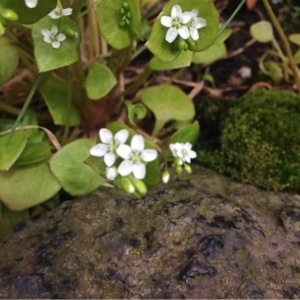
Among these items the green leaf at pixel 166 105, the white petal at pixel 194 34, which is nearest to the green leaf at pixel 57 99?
the green leaf at pixel 166 105

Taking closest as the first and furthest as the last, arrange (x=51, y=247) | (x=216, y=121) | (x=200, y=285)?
1. (x=200, y=285)
2. (x=51, y=247)
3. (x=216, y=121)

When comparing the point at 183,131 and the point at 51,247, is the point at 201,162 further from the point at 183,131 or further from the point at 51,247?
the point at 51,247

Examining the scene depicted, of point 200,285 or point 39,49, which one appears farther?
point 39,49

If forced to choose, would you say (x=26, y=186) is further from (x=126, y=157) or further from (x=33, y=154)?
(x=126, y=157)

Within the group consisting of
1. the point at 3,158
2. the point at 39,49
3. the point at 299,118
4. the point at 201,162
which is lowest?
the point at 201,162

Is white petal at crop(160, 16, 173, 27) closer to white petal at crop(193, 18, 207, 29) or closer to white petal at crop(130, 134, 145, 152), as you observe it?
white petal at crop(193, 18, 207, 29)

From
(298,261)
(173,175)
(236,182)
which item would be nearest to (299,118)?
(236,182)

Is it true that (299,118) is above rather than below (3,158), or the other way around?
below

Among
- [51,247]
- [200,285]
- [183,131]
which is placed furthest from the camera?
[183,131]
